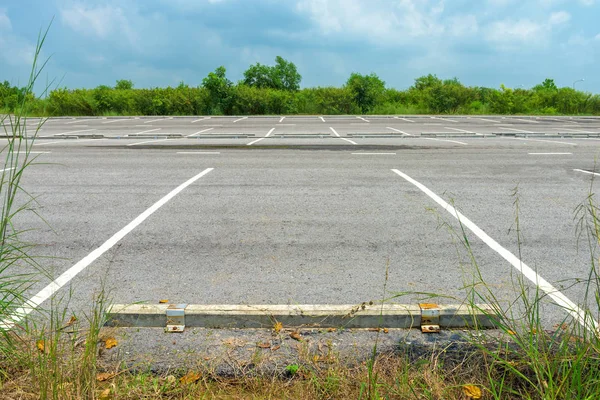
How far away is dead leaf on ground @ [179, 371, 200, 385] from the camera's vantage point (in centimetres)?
275

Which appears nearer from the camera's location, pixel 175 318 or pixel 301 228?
pixel 175 318

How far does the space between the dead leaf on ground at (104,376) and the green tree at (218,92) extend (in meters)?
39.9

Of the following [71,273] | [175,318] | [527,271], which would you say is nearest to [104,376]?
[175,318]

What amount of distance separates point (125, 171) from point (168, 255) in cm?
570

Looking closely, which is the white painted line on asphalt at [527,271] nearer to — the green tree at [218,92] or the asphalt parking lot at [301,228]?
the asphalt parking lot at [301,228]

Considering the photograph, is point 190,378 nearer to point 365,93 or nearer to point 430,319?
point 430,319

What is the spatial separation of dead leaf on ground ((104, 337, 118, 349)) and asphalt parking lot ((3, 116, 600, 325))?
55 centimetres

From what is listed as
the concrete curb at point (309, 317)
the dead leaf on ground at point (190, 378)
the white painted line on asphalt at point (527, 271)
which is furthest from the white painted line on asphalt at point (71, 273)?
the white painted line on asphalt at point (527, 271)

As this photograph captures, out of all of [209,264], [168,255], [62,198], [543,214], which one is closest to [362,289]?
[209,264]

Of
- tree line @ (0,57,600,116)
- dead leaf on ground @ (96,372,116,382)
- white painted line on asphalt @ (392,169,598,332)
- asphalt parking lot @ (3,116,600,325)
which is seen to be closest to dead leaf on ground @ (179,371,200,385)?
dead leaf on ground @ (96,372,116,382)

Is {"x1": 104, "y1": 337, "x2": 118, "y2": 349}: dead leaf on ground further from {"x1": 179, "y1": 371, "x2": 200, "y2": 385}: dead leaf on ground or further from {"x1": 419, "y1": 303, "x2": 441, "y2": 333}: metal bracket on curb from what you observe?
{"x1": 419, "y1": 303, "x2": 441, "y2": 333}: metal bracket on curb

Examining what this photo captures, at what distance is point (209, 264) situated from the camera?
4.61 meters

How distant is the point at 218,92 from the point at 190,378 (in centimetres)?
4063

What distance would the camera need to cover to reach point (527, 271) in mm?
4445
